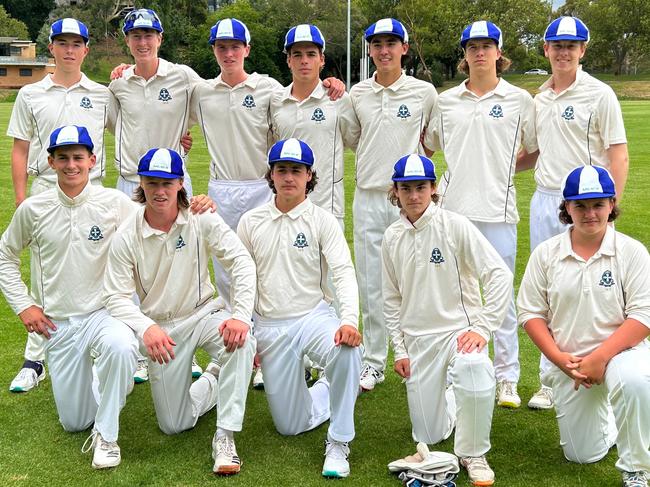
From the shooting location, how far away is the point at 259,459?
189 inches

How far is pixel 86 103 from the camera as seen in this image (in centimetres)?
618

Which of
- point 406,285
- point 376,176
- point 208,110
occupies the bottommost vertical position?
point 406,285

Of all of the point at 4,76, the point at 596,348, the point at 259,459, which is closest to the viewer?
the point at 596,348

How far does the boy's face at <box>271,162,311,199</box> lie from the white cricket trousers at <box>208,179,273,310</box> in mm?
1118

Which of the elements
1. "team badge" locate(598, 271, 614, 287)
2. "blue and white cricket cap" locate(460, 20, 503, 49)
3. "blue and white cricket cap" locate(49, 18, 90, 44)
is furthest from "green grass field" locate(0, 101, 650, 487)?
"blue and white cricket cap" locate(49, 18, 90, 44)

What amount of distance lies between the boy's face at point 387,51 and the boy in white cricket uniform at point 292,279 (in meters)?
1.20

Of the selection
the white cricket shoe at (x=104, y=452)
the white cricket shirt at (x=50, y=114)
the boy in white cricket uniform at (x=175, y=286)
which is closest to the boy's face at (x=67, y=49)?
the white cricket shirt at (x=50, y=114)

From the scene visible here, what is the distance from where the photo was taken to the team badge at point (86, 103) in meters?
6.16

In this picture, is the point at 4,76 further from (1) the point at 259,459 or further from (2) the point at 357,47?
(1) the point at 259,459

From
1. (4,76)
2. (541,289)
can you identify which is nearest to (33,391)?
(541,289)

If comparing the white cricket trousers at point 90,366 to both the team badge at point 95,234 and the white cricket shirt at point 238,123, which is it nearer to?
the team badge at point 95,234

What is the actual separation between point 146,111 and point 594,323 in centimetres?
394

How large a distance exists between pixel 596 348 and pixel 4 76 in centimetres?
8004

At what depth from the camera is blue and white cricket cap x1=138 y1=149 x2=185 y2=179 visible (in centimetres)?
484
